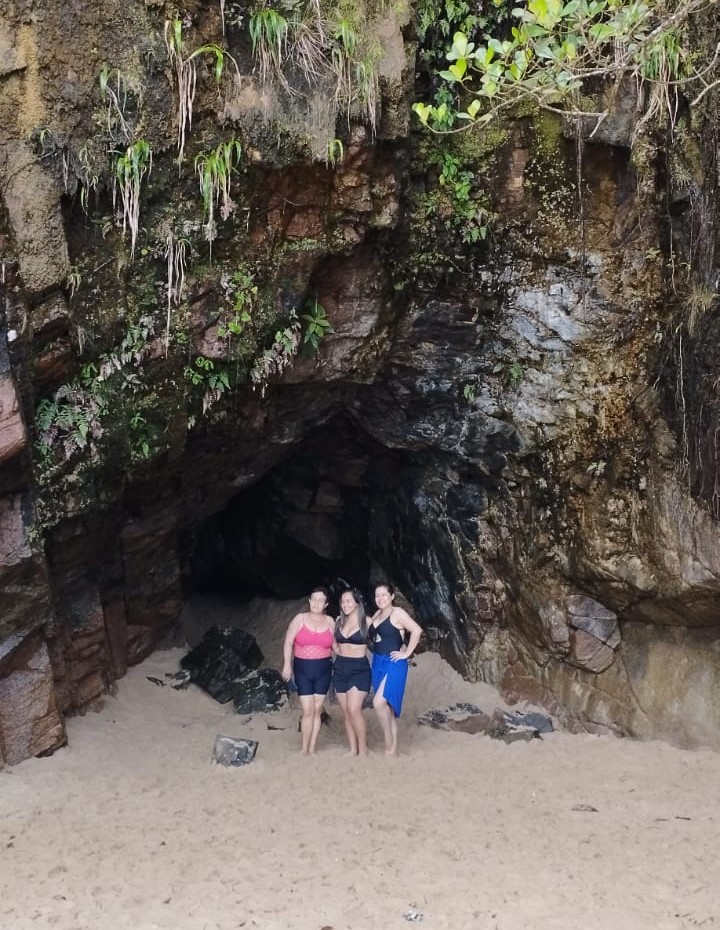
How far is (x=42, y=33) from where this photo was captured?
17.3ft

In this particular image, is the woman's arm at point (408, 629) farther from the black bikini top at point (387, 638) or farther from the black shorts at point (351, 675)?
the black shorts at point (351, 675)

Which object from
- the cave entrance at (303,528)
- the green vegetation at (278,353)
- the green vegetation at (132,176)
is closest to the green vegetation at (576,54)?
the green vegetation at (132,176)

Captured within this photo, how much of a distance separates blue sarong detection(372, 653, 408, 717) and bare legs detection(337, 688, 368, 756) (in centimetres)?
19

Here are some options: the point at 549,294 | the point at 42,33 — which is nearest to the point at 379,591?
the point at 549,294

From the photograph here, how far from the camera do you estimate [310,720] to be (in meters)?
6.42

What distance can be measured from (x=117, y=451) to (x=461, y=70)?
12.6 ft

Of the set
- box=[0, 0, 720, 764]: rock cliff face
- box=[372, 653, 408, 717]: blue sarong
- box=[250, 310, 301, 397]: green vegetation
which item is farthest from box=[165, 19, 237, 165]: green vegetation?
box=[372, 653, 408, 717]: blue sarong

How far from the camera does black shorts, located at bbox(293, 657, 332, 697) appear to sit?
20.9 feet

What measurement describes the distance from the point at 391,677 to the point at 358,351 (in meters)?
2.87

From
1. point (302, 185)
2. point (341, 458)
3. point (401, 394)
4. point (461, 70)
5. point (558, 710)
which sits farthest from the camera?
point (341, 458)

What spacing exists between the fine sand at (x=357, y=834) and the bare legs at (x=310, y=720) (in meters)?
0.12

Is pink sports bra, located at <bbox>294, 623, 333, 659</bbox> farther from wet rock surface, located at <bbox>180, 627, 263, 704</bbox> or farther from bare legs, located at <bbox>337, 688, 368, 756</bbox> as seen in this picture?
wet rock surface, located at <bbox>180, 627, 263, 704</bbox>

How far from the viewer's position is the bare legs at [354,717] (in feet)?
20.8

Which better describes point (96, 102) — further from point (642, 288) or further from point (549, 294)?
point (642, 288)
